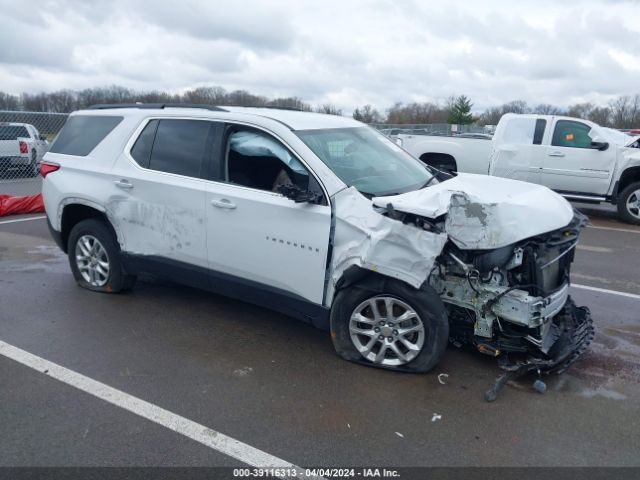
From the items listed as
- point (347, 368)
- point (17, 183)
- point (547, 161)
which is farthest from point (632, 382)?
point (17, 183)

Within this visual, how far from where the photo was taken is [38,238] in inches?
317

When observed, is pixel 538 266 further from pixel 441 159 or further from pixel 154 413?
pixel 441 159

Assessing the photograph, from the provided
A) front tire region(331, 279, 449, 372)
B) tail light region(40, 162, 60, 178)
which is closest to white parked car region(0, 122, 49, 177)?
tail light region(40, 162, 60, 178)

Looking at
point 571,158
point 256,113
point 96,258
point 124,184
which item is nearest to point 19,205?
point 96,258

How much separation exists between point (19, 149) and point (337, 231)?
47.5ft

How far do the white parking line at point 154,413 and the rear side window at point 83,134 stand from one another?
→ 209cm

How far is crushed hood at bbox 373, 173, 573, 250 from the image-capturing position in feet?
11.1

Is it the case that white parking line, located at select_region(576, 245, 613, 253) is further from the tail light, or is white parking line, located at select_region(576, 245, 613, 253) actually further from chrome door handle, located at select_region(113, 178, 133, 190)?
the tail light

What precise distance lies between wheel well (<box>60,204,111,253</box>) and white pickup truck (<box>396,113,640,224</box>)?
6723mm

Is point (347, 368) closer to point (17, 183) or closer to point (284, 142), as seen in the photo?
point (284, 142)

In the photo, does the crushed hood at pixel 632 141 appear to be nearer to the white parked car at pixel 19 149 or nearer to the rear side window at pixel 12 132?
the white parked car at pixel 19 149

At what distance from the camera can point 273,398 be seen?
3.50m

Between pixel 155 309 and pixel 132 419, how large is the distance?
1.92m

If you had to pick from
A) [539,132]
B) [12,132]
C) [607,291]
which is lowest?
[607,291]
